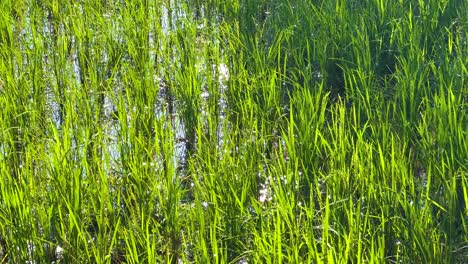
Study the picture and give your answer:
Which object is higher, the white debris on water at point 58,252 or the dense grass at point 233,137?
the dense grass at point 233,137

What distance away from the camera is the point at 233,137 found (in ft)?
8.27

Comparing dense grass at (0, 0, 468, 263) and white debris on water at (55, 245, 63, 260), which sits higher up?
dense grass at (0, 0, 468, 263)

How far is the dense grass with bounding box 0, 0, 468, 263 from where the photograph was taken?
6.73ft

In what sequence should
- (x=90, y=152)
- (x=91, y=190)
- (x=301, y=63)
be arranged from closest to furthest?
1. (x=91, y=190)
2. (x=90, y=152)
3. (x=301, y=63)

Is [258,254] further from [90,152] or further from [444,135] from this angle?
[90,152]

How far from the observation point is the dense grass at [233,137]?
205 cm

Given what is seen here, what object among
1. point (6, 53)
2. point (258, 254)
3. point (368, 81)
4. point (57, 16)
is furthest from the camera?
point (57, 16)

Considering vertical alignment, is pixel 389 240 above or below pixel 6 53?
below

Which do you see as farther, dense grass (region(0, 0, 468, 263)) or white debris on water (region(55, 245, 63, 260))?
white debris on water (region(55, 245, 63, 260))

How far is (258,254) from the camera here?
1.90 metres

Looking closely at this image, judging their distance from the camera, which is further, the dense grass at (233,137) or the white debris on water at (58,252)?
the white debris on water at (58,252)

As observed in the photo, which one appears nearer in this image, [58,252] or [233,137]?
[58,252]

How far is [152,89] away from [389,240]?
4.17ft

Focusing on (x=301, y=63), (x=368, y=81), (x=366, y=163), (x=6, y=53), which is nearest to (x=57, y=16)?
(x=6, y=53)
